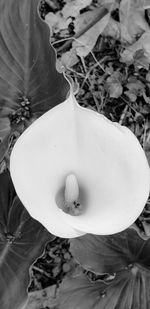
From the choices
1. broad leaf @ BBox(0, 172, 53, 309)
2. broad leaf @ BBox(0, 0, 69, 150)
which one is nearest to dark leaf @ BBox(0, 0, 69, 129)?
broad leaf @ BBox(0, 0, 69, 150)

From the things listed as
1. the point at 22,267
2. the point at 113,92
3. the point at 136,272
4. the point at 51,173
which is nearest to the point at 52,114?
the point at 51,173

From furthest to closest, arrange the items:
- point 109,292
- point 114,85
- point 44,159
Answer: point 114,85 → point 109,292 → point 44,159

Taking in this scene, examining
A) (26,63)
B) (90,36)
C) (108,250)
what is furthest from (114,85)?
(108,250)

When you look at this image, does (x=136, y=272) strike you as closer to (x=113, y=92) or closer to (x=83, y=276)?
(x=83, y=276)

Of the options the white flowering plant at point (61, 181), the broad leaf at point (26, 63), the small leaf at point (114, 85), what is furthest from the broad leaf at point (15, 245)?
the small leaf at point (114, 85)

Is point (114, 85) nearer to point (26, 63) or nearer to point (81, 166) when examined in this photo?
point (26, 63)

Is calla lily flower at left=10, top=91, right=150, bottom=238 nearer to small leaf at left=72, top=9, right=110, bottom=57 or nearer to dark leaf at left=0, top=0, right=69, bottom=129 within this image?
dark leaf at left=0, top=0, right=69, bottom=129
